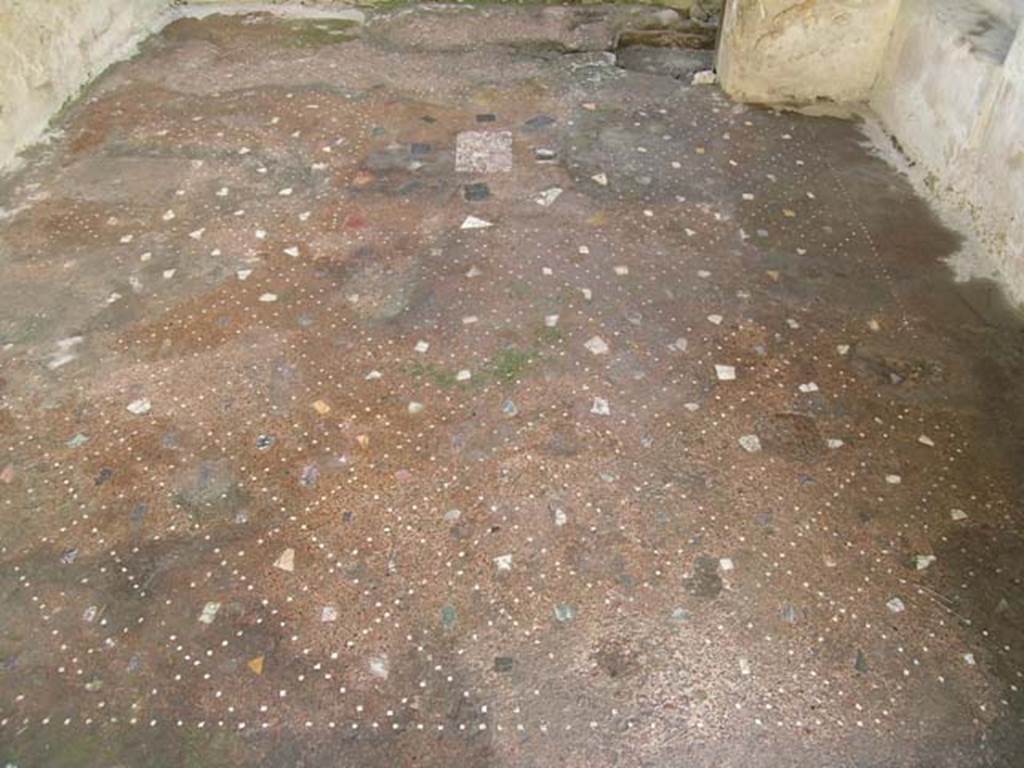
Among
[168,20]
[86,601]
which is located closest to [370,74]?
[168,20]

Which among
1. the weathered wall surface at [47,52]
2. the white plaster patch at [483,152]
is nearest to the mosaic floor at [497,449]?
the white plaster patch at [483,152]

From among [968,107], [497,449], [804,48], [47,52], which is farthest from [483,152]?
[47,52]

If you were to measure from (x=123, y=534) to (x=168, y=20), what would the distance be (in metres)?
4.27

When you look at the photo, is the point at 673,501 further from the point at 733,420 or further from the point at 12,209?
the point at 12,209

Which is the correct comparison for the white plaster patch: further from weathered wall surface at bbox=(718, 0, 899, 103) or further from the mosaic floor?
weathered wall surface at bbox=(718, 0, 899, 103)

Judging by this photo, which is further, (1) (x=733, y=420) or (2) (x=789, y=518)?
(1) (x=733, y=420)

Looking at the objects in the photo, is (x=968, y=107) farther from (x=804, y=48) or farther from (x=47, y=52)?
(x=47, y=52)

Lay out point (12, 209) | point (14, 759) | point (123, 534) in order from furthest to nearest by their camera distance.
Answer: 1. point (12, 209)
2. point (123, 534)
3. point (14, 759)

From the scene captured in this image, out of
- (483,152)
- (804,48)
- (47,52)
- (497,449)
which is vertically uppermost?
(804,48)

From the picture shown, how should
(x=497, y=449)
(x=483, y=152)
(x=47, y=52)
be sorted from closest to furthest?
(x=497, y=449), (x=483, y=152), (x=47, y=52)

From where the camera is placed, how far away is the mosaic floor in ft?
7.34

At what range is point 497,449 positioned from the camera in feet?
9.43

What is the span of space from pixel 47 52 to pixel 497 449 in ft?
11.6

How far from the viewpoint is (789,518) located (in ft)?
8.74
